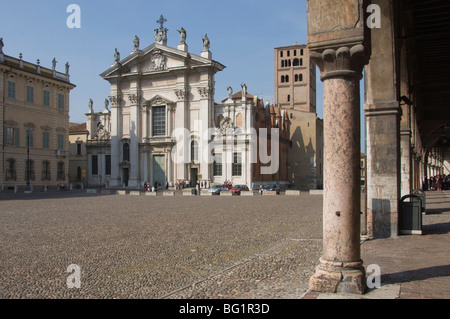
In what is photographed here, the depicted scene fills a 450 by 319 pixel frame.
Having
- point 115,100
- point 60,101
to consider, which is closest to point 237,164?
point 115,100

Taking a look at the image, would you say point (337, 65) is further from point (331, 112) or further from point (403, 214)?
point (403, 214)

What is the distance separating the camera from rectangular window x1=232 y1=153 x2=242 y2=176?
167ft

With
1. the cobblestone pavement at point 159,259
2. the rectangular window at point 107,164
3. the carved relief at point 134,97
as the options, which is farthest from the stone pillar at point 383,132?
the rectangular window at point 107,164

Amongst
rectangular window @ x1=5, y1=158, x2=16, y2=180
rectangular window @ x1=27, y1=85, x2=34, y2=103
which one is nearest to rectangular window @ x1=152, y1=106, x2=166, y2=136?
rectangular window @ x1=27, y1=85, x2=34, y2=103

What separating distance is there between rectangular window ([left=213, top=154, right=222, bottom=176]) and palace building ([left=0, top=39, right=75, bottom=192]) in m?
17.1

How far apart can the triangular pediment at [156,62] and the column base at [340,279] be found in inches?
1871

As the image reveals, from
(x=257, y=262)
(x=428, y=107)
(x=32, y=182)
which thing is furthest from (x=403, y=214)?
(x=32, y=182)

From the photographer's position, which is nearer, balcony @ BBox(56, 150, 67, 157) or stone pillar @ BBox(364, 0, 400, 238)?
stone pillar @ BBox(364, 0, 400, 238)

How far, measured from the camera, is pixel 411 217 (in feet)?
34.7

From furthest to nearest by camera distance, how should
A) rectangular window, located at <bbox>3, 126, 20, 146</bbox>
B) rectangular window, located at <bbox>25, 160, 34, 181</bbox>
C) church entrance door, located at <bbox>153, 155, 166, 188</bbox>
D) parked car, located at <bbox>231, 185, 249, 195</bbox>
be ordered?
church entrance door, located at <bbox>153, 155, 166, 188</bbox> → rectangular window, located at <bbox>25, 160, 34, 181</bbox> → rectangular window, located at <bbox>3, 126, 20, 146</bbox> → parked car, located at <bbox>231, 185, 249, 195</bbox>

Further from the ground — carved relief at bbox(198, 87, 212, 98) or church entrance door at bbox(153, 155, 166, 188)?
carved relief at bbox(198, 87, 212, 98)

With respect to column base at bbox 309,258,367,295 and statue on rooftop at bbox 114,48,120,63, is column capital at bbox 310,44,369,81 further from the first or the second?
statue on rooftop at bbox 114,48,120,63

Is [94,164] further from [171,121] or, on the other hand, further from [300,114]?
[300,114]
